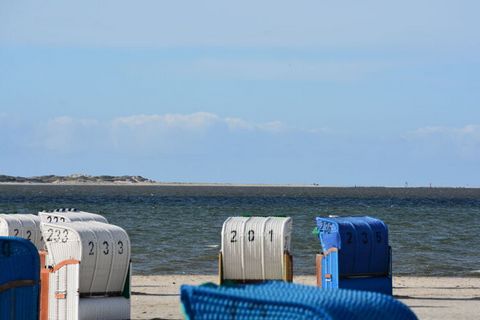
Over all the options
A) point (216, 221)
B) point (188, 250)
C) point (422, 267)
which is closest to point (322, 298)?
point (422, 267)

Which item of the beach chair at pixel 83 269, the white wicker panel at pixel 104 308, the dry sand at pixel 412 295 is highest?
the beach chair at pixel 83 269

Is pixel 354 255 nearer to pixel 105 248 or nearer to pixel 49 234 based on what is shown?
pixel 105 248

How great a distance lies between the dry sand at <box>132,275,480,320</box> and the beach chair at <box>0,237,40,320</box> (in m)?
6.54

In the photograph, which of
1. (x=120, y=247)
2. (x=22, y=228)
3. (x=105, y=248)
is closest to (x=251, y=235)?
(x=120, y=247)

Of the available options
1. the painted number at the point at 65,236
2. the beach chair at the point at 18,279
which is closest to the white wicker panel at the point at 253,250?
the painted number at the point at 65,236

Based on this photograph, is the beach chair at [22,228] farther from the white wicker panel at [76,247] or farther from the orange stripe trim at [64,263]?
the orange stripe trim at [64,263]

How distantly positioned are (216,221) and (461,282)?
51632 millimetres

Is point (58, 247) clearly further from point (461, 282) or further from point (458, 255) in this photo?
point (458, 255)

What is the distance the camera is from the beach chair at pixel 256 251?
2188 cm

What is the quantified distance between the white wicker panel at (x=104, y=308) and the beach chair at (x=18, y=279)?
297 cm

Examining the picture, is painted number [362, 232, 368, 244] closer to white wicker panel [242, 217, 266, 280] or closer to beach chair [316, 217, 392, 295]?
beach chair [316, 217, 392, 295]

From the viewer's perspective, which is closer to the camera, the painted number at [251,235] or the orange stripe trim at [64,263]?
the orange stripe trim at [64,263]

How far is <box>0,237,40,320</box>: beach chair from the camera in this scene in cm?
1490

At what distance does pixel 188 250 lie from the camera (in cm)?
5025
